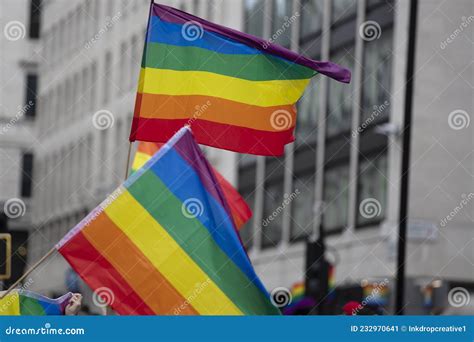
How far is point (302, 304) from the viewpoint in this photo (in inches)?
701

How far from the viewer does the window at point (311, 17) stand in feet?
143

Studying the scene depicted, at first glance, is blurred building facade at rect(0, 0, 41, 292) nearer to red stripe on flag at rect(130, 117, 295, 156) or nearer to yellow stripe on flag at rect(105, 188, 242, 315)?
red stripe on flag at rect(130, 117, 295, 156)

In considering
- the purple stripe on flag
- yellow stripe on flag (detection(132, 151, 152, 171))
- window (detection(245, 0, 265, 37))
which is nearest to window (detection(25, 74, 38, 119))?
window (detection(245, 0, 265, 37))

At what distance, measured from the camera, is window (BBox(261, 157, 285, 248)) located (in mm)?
44781

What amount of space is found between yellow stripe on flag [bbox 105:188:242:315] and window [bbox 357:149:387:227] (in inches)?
1079

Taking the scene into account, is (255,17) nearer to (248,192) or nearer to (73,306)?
(248,192)

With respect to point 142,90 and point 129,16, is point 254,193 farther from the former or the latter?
point 142,90

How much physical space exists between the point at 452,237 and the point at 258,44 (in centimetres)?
2418

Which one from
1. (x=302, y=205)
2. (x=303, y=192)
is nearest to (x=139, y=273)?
(x=303, y=192)

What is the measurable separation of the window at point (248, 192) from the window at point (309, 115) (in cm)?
276

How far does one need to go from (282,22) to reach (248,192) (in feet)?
15.2

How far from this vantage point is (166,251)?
1235 centimetres

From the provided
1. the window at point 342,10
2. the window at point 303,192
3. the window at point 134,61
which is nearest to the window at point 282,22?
the window at point 342,10

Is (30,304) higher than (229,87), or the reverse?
(229,87)
